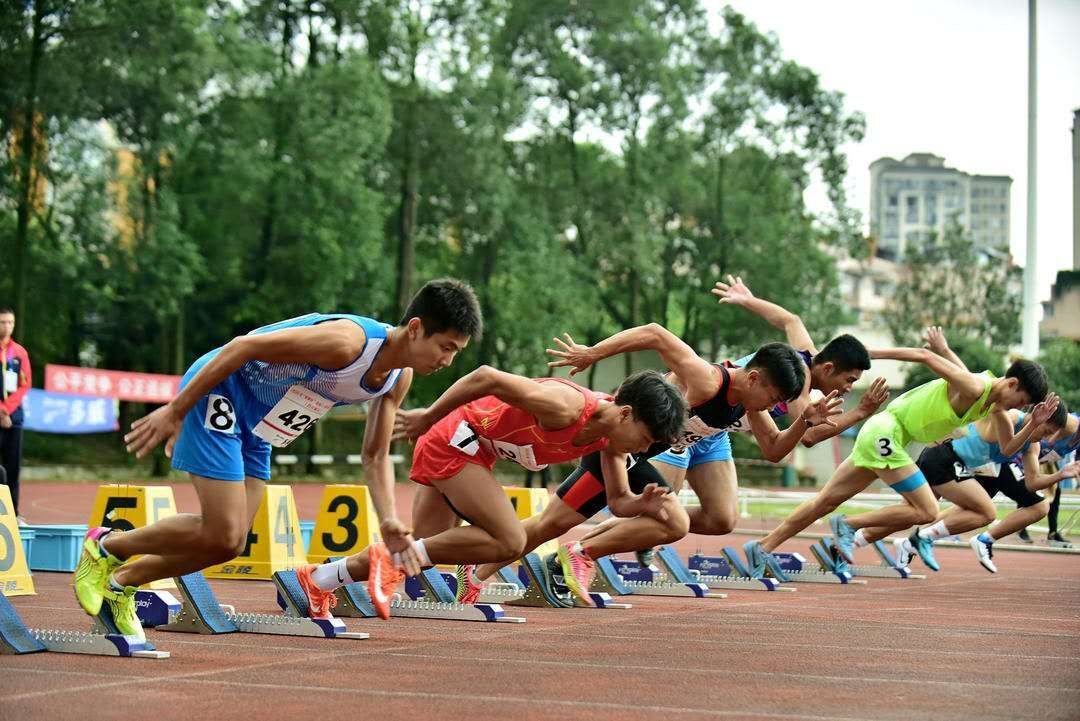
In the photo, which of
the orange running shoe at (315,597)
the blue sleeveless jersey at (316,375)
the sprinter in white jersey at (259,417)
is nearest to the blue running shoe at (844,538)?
the orange running shoe at (315,597)

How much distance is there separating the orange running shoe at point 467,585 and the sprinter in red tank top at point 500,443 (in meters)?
0.47

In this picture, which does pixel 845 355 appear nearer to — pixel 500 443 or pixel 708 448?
pixel 708 448

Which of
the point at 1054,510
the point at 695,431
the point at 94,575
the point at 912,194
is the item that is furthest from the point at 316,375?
the point at 912,194

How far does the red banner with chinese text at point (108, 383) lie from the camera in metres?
26.0

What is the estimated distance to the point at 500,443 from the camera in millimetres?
7855

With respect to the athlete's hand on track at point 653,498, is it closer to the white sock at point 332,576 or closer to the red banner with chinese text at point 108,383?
the white sock at point 332,576

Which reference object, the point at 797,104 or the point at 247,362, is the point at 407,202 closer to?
the point at 797,104

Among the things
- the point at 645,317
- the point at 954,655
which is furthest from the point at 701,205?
the point at 954,655

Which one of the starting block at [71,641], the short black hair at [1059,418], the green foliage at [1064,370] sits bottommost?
the green foliage at [1064,370]

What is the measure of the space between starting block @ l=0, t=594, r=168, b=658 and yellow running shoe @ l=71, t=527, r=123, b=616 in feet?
0.35

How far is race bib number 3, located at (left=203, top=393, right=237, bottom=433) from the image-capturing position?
6371mm

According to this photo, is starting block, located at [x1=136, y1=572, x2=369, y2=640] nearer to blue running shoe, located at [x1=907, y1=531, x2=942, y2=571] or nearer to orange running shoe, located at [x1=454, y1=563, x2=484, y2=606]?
orange running shoe, located at [x1=454, y1=563, x2=484, y2=606]

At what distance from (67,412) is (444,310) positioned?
2178 cm

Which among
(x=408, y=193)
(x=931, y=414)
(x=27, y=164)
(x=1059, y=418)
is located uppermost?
(x=27, y=164)
